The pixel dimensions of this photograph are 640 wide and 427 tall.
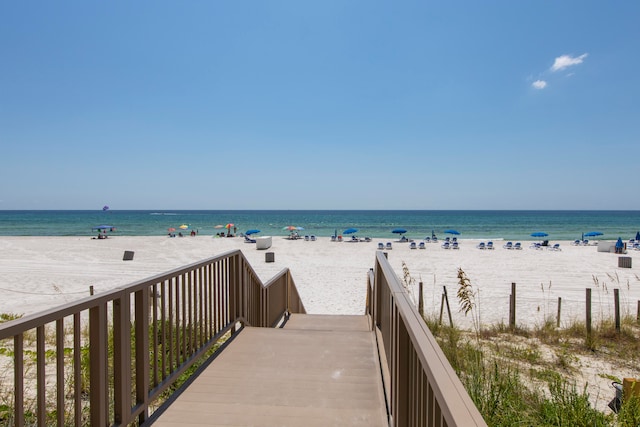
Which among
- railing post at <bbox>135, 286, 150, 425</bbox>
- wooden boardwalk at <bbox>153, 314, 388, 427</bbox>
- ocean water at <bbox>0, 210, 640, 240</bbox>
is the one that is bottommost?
ocean water at <bbox>0, 210, 640, 240</bbox>

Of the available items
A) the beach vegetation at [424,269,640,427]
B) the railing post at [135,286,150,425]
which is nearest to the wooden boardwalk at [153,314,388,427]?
the railing post at [135,286,150,425]

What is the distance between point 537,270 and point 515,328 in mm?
11647

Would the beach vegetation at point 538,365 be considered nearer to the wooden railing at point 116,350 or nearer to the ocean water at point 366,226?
the wooden railing at point 116,350

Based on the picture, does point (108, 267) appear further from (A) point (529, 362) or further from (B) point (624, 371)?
(B) point (624, 371)

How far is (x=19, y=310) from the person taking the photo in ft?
31.6

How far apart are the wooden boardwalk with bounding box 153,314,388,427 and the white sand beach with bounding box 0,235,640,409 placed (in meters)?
3.87

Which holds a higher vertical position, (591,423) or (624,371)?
(591,423)

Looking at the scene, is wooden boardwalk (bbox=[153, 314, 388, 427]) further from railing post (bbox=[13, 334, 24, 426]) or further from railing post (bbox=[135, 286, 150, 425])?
railing post (bbox=[13, 334, 24, 426])

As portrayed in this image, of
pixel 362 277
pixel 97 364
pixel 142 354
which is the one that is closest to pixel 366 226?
pixel 362 277

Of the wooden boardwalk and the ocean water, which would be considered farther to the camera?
the ocean water

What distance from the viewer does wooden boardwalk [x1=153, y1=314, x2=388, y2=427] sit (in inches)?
103

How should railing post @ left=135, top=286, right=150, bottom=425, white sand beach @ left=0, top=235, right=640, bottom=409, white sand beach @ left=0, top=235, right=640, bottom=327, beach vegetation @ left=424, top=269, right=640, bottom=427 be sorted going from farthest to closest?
white sand beach @ left=0, top=235, right=640, bottom=327 → white sand beach @ left=0, top=235, right=640, bottom=409 → beach vegetation @ left=424, top=269, right=640, bottom=427 → railing post @ left=135, top=286, right=150, bottom=425

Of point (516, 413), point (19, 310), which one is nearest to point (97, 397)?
point (516, 413)

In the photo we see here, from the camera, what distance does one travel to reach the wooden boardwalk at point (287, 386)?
2609 mm
